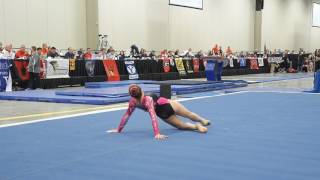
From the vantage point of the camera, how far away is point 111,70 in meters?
19.3

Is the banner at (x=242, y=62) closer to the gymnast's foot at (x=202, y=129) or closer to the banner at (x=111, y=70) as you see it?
the banner at (x=111, y=70)

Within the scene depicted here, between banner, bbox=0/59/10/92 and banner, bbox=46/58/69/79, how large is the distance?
181 cm

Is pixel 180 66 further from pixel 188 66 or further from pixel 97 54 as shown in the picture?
pixel 97 54

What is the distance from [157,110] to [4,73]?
9.42 metres

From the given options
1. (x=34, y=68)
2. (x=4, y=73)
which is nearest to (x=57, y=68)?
(x=34, y=68)

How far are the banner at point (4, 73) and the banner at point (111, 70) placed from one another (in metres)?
4.67

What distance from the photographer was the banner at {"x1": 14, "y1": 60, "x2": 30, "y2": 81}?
15.7 m

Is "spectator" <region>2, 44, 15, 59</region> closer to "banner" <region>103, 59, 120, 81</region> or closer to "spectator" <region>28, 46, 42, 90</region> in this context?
"spectator" <region>28, 46, 42, 90</region>

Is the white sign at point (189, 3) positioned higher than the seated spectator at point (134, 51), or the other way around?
the white sign at point (189, 3)

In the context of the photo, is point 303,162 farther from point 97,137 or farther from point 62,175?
point 97,137

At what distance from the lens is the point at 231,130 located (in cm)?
725

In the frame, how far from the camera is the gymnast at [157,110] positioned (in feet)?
21.4

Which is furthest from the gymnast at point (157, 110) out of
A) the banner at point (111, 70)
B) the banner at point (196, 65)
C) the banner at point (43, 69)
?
the banner at point (196, 65)

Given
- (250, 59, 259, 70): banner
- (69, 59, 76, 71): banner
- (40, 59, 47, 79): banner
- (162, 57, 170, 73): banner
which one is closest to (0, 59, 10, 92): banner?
(40, 59, 47, 79): banner
